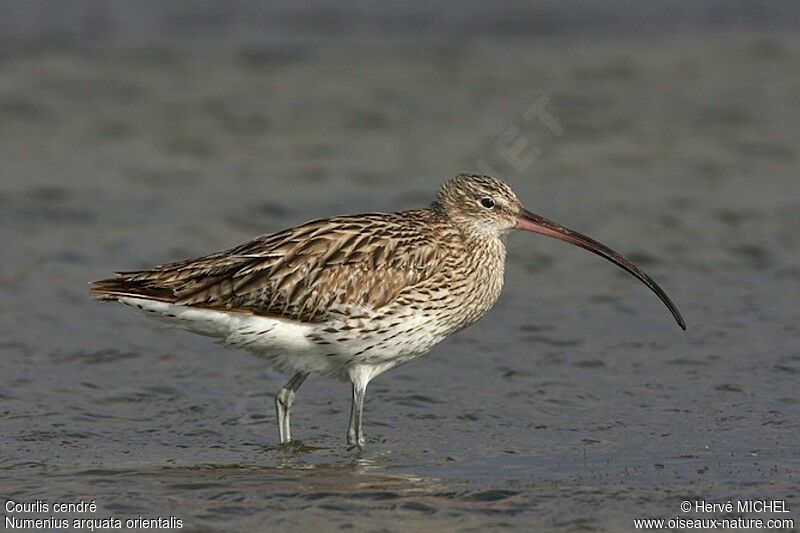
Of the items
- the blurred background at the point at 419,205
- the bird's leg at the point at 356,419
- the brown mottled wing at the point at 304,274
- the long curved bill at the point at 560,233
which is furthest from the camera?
the long curved bill at the point at 560,233

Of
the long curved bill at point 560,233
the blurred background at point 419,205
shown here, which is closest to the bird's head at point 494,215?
the long curved bill at point 560,233

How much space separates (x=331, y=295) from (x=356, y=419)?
85 cm

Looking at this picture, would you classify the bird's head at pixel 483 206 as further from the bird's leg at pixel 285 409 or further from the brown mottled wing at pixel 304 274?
the bird's leg at pixel 285 409

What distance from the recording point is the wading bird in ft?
34.6

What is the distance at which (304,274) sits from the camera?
1066cm

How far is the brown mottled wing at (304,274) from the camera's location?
34.7 feet

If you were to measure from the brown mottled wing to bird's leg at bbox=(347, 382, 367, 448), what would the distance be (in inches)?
22.3

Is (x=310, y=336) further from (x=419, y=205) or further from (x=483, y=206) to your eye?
→ (x=419, y=205)

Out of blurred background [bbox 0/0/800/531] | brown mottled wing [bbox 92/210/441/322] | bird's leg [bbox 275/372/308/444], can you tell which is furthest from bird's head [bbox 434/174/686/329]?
bird's leg [bbox 275/372/308/444]

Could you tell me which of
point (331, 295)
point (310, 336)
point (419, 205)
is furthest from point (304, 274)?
point (419, 205)

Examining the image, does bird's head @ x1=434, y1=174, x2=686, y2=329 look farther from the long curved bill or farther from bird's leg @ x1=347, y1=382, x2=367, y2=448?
bird's leg @ x1=347, y1=382, x2=367, y2=448

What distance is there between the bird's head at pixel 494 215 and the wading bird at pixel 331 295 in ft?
0.16

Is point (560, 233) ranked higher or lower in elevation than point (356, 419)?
higher

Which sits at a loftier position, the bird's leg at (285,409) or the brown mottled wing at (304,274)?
the brown mottled wing at (304,274)
